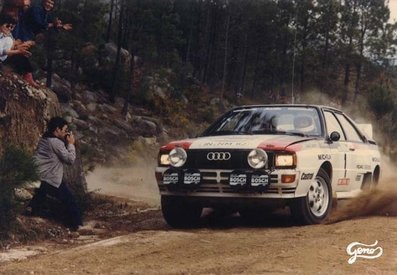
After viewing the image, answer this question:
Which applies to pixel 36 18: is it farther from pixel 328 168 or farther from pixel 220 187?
pixel 328 168

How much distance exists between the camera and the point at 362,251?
5.33m

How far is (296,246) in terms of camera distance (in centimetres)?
573

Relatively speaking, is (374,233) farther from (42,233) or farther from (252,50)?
(252,50)

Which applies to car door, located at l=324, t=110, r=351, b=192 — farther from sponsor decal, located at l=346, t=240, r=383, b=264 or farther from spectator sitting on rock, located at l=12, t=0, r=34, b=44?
spectator sitting on rock, located at l=12, t=0, r=34, b=44

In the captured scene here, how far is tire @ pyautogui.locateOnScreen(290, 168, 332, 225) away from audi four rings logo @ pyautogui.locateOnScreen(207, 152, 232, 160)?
2.98 feet

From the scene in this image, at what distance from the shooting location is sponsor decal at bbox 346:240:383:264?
16.9ft

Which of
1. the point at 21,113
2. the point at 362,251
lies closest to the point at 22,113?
the point at 21,113

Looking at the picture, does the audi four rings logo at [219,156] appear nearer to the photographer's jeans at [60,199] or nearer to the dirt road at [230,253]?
the dirt road at [230,253]

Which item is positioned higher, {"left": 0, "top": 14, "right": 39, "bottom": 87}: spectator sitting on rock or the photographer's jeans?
{"left": 0, "top": 14, "right": 39, "bottom": 87}: spectator sitting on rock

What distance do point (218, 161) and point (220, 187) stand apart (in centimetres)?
29

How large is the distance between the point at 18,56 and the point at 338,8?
114 feet

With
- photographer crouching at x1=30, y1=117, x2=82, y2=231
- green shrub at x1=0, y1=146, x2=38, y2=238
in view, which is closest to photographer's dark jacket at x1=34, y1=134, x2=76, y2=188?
photographer crouching at x1=30, y1=117, x2=82, y2=231

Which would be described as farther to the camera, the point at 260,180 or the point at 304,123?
the point at 304,123

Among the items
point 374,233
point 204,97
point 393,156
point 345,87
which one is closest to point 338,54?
point 345,87
